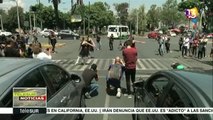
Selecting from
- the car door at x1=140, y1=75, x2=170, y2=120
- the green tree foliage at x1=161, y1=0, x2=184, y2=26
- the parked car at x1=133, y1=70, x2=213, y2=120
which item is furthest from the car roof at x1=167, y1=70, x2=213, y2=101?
the green tree foliage at x1=161, y1=0, x2=184, y2=26

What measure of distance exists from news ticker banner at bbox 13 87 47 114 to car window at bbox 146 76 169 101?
1.56 meters

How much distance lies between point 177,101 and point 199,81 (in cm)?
36

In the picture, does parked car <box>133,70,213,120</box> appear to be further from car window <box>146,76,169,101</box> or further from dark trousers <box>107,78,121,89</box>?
dark trousers <box>107,78,121,89</box>

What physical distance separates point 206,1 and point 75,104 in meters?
19.3

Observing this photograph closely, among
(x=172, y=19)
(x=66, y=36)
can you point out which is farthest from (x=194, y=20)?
(x=172, y=19)

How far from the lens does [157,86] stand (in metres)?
5.36

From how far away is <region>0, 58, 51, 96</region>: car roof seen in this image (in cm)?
401

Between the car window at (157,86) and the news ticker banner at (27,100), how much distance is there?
5.12 feet

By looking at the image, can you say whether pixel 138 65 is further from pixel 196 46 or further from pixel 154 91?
pixel 154 91

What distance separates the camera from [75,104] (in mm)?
6645

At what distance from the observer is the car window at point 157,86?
490cm

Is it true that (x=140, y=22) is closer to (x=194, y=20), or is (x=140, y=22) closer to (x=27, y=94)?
(x=194, y=20)

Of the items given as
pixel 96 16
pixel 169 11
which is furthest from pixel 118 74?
pixel 169 11

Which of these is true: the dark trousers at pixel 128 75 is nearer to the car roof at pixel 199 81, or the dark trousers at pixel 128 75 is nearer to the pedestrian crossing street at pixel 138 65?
the car roof at pixel 199 81
